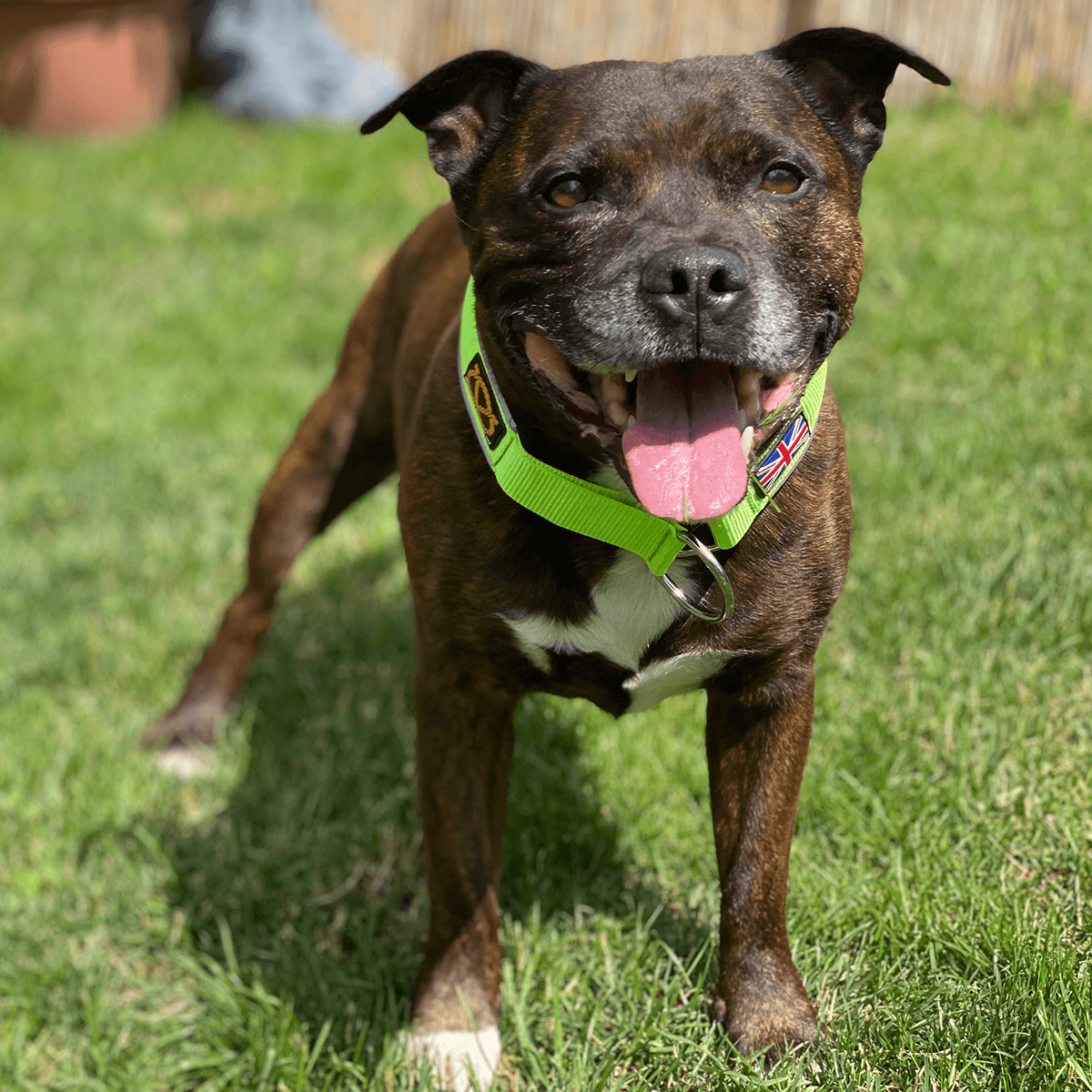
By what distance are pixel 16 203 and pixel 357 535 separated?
4530 millimetres

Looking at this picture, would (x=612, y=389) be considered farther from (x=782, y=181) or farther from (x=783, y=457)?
(x=782, y=181)

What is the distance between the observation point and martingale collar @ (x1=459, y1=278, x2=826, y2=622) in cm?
237

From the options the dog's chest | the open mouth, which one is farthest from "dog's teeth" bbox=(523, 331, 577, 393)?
the dog's chest

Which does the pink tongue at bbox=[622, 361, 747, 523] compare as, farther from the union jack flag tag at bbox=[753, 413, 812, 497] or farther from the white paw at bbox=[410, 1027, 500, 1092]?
the white paw at bbox=[410, 1027, 500, 1092]

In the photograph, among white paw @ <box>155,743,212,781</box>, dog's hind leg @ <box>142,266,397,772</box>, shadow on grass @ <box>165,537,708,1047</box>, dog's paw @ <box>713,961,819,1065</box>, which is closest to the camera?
dog's paw @ <box>713,961,819,1065</box>

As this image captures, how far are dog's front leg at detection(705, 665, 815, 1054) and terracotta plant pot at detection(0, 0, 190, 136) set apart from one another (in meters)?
8.22

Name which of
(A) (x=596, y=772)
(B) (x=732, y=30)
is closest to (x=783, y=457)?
(A) (x=596, y=772)

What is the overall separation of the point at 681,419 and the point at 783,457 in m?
0.22

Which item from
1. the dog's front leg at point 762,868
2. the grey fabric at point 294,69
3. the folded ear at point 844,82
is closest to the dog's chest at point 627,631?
the dog's front leg at point 762,868

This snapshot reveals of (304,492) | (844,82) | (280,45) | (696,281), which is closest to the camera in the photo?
(696,281)

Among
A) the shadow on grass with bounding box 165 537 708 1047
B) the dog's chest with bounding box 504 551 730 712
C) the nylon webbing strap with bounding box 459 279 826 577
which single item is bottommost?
the shadow on grass with bounding box 165 537 708 1047

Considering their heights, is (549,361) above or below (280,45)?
above

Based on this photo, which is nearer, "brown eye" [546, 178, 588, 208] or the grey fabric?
"brown eye" [546, 178, 588, 208]

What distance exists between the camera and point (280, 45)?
364 inches
